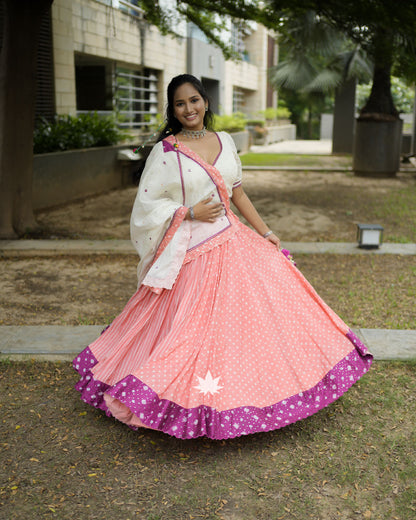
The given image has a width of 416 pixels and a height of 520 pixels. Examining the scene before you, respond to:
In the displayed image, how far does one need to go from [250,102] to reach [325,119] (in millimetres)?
9888

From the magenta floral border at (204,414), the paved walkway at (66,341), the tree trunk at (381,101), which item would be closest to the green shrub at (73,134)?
the tree trunk at (381,101)

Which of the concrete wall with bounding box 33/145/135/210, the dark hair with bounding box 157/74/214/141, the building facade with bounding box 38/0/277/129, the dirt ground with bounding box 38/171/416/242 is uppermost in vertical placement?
the building facade with bounding box 38/0/277/129

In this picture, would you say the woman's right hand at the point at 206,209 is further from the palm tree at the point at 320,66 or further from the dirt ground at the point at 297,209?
the palm tree at the point at 320,66

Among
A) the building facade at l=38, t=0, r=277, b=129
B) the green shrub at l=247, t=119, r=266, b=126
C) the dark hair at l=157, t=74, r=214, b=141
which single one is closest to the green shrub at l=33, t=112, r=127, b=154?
the building facade at l=38, t=0, r=277, b=129

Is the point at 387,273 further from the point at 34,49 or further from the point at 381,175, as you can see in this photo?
the point at 381,175

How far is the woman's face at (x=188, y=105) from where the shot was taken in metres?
2.92

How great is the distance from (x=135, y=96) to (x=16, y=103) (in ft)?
34.1

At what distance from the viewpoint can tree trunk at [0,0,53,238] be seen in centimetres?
700

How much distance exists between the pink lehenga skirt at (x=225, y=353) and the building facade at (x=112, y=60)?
5.00m

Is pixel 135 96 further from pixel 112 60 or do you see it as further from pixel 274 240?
pixel 274 240

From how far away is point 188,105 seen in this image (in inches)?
115

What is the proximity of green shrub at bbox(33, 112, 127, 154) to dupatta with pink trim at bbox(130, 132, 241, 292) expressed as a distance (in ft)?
25.5

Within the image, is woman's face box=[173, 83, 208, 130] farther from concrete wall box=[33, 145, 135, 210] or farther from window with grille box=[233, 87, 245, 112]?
window with grille box=[233, 87, 245, 112]

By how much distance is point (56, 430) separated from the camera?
9.59 ft
